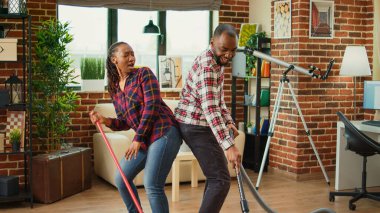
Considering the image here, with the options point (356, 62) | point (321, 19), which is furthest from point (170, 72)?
point (356, 62)

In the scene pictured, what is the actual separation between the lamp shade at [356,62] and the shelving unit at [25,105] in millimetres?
3285

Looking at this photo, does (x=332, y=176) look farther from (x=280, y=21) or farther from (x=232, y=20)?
(x=232, y=20)

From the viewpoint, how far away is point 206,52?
3486mm

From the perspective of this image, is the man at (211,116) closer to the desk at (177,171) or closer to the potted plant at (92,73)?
the desk at (177,171)

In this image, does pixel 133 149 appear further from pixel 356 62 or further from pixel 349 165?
pixel 356 62

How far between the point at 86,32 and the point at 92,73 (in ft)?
1.76

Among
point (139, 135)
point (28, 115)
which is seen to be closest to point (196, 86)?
point (139, 135)

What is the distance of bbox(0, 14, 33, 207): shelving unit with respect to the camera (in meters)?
5.32

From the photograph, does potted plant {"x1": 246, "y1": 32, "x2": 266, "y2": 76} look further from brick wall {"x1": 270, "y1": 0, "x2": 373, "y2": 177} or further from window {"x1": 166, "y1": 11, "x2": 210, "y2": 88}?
window {"x1": 166, "y1": 11, "x2": 210, "y2": 88}

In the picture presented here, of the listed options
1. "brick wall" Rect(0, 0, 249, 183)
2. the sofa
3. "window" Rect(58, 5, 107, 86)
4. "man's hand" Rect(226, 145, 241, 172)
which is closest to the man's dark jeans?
"man's hand" Rect(226, 145, 241, 172)

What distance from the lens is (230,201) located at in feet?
18.4

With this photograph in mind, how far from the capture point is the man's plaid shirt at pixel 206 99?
3336 millimetres

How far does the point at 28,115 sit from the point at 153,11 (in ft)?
7.74

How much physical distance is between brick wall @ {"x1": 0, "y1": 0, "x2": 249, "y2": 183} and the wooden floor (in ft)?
1.45
